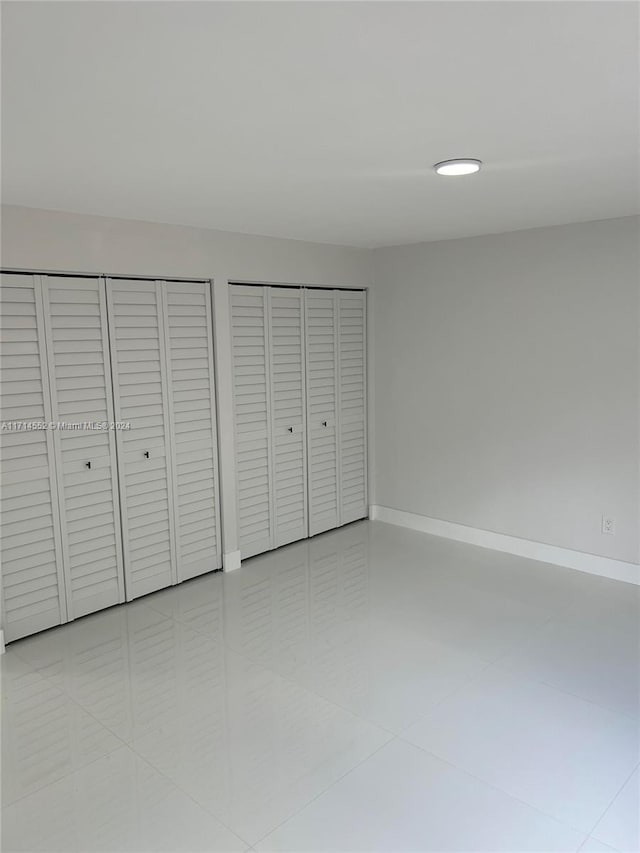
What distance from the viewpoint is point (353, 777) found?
227 centimetres

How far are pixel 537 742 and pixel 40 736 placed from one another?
6.40 feet

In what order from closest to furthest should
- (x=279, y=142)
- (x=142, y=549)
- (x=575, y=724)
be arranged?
1. (x=279, y=142)
2. (x=575, y=724)
3. (x=142, y=549)

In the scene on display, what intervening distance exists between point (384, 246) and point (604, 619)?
293cm

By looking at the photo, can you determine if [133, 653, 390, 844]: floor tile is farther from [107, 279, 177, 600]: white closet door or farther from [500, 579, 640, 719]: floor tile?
[107, 279, 177, 600]: white closet door

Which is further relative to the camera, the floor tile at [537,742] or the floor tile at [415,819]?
the floor tile at [537,742]

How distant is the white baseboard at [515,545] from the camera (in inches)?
154

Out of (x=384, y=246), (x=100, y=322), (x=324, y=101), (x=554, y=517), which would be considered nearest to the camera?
(x=324, y=101)

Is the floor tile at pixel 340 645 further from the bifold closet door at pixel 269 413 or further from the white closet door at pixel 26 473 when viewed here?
the white closet door at pixel 26 473

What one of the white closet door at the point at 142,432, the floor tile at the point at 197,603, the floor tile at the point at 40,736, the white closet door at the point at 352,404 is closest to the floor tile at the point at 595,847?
the floor tile at the point at 40,736

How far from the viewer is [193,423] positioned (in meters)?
3.90

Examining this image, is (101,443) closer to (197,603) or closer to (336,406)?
(197,603)

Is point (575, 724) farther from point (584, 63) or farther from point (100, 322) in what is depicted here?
point (100, 322)

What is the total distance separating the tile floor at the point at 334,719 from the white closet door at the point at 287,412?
67 centimetres

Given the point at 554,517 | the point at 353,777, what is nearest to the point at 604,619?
the point at 554,517
